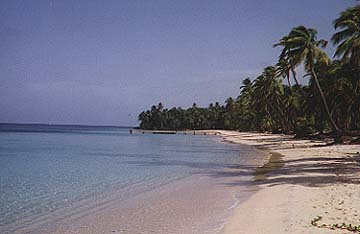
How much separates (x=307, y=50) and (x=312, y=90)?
12.7 m

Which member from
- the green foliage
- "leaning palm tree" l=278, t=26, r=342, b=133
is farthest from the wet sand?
"leaning palm tree" l=278, t=26, r=342, b=133

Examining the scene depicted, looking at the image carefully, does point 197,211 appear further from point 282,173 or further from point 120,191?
point 282,173

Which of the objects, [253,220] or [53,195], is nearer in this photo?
[253,220]

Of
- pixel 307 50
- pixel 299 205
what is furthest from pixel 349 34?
pixel 299 205

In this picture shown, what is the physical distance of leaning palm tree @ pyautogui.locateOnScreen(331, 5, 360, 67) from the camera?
23219mm

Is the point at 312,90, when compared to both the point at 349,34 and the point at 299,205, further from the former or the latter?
the point at 299,205

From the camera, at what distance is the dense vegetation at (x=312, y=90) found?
88.9ft

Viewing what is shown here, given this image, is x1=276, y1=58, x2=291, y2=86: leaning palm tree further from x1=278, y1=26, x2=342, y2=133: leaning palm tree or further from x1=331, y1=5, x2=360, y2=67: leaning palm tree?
x1=331, y1=5, x2=360, y2=67: leaning palm tree

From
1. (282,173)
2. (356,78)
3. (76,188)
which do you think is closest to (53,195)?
(76,188)

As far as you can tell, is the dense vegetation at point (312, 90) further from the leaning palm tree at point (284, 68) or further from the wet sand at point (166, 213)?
the wet sand at point (166, 213)

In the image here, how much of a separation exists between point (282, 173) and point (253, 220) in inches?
415

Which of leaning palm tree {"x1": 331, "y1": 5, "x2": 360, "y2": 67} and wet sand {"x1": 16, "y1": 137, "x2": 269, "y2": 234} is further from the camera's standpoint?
leaning palm tree {"x1": 331, "y1": 5, "x2": 360, "y2": 67}

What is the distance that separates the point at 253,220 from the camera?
942cm

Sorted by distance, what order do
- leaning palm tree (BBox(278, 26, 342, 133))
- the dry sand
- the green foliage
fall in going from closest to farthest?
the green foliage, the dry sand, leaning palm tree (BBox(278, 26, 342, 133))
